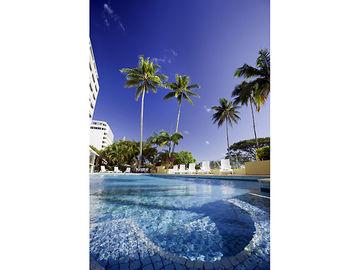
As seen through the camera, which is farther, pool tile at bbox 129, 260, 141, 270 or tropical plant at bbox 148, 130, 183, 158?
tropical plant at bbox 148, 130, 183, 158

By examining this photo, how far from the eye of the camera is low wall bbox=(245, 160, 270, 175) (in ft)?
31.1

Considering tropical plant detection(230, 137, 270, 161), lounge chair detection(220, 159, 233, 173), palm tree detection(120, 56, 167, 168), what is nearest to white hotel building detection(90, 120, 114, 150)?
tropical plant detection(230, 137, 270, 161)

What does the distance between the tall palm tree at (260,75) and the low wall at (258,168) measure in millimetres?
4401

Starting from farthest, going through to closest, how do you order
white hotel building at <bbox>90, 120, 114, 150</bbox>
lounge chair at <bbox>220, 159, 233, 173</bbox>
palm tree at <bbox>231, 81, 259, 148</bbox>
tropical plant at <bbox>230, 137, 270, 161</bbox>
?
white hotel building at <bbox>90, 120, 114, 150</bbox>, tropical plant at <bbox>230, 137, 270, 161</bbox>, lounge chair at <bbox>220, 159, 233, 173</bbox>, palm tree at <bbox>231, 81, 259, 148</bbox>

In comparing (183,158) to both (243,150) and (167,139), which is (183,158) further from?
(243,150)

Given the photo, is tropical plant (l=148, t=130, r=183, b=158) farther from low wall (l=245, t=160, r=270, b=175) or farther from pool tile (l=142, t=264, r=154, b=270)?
pool tile (l=142, t=264, r=154, b=270)

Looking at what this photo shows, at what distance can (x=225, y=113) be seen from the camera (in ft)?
69.7

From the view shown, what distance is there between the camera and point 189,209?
349 cm

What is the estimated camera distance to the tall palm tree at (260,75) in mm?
11405

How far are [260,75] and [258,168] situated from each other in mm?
5849

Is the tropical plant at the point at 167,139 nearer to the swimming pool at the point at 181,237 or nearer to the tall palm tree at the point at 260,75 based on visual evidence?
the tall palm tree at the point at 260,75

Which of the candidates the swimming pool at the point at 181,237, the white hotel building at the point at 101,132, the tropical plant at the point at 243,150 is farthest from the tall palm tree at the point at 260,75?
the white hotel building at the point at 101,132

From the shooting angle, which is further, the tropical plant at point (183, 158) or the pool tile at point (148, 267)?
the tropical plant at point (183, 158)

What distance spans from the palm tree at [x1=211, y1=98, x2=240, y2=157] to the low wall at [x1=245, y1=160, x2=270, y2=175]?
10.6 m
